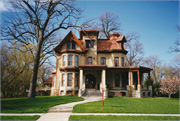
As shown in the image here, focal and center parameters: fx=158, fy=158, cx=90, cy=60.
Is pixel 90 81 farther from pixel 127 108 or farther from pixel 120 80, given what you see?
pixel 127 108

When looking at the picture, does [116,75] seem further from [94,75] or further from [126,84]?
[94,75]

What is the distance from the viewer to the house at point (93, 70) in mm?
25328

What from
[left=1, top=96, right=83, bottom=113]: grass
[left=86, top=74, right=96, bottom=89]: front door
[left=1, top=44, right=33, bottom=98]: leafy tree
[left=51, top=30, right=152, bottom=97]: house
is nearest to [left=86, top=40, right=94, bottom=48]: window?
[left=51, top=30, right=152, bottom=97]: house

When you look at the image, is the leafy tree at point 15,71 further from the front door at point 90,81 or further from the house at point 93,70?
the front door at point 90,81

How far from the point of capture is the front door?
2628cm

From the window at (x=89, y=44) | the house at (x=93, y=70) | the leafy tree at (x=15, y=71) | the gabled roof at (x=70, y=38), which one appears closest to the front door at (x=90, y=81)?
the house at (x=93, y=70)

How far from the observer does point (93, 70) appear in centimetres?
2586

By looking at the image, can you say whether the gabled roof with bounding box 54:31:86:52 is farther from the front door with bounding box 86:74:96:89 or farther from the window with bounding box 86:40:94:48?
the front door with bounding box 86:74:96:89

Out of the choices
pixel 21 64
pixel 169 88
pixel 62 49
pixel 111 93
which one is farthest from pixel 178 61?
pixel 21 64

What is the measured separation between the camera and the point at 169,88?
26.4 metres

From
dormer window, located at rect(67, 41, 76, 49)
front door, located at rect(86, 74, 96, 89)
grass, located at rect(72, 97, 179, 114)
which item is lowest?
grass, located at rect(72, 97, 179, 114)

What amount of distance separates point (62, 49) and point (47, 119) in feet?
63.7

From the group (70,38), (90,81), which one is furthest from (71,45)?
(90,81)

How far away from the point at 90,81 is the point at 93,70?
2040mm
